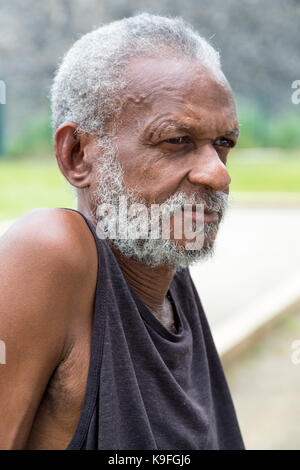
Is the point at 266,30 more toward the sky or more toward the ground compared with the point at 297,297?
more toward the sky

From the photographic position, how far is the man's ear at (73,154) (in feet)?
5.78

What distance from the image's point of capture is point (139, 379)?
1628 mm

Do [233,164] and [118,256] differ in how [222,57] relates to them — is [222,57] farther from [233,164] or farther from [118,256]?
[118,256]

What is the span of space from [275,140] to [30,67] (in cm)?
1003

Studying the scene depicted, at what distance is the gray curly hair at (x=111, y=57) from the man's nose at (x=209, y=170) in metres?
0.26

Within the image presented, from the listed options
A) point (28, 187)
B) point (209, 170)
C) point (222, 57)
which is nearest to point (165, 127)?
point (209, 170)

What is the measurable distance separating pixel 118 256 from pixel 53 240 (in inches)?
15.5

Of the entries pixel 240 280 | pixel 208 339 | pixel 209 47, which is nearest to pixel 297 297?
pixel 240 280

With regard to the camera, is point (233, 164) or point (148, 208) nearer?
point (148, 208)

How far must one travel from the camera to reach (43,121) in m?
20.9

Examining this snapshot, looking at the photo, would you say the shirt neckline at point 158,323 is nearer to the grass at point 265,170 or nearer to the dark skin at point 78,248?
the dark skin at point 78,248

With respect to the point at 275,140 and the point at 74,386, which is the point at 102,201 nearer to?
the point at 74,386

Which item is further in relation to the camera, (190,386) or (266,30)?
(266,30)

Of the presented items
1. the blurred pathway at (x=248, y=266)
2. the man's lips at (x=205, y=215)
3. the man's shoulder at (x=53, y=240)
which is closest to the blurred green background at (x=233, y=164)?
the blurred pathway at (x=248, y=266)
